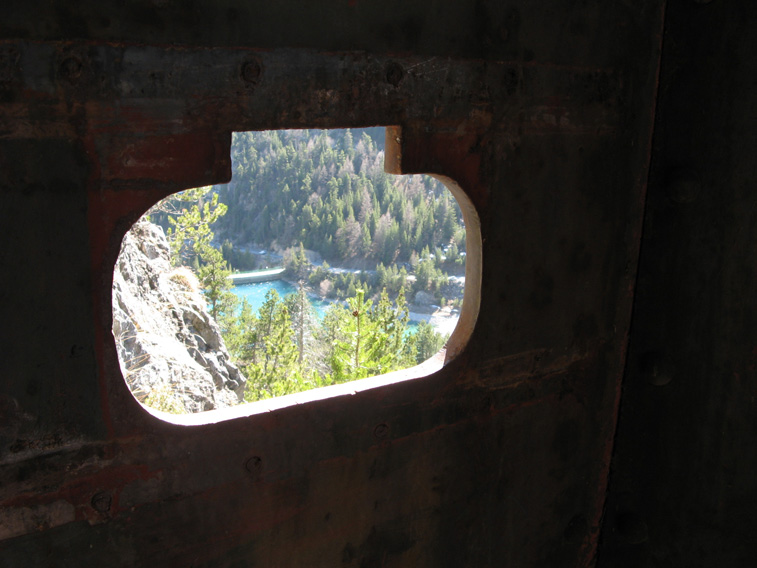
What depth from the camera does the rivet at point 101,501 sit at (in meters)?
2.21

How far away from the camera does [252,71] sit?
2.17m

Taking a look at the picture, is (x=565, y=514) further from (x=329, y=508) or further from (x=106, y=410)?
(x=106, y=410)

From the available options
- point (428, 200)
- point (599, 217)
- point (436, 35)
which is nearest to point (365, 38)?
point (436, 35)

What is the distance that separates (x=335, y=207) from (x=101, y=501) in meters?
59.1

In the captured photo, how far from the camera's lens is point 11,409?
6.64ft

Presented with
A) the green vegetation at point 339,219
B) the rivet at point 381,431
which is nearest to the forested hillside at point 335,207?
the green vegetation at point 339,219

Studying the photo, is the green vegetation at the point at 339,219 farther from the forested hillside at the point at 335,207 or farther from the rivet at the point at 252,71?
the rivet at the point at 252,71

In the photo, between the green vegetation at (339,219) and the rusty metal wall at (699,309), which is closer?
the rusty metal wall at (699,309)

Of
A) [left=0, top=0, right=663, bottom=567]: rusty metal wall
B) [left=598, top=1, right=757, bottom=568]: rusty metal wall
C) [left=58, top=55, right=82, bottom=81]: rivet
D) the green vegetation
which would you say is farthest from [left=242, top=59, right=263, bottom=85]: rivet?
the green vegetation

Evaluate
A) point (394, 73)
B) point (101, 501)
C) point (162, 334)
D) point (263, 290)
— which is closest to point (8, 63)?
point (394, 73)

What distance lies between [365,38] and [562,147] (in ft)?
3.67

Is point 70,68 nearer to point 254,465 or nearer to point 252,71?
point 252,71

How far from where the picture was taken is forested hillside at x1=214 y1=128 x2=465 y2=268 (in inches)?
2392

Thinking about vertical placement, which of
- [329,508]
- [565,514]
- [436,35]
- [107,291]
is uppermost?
[436,35]
